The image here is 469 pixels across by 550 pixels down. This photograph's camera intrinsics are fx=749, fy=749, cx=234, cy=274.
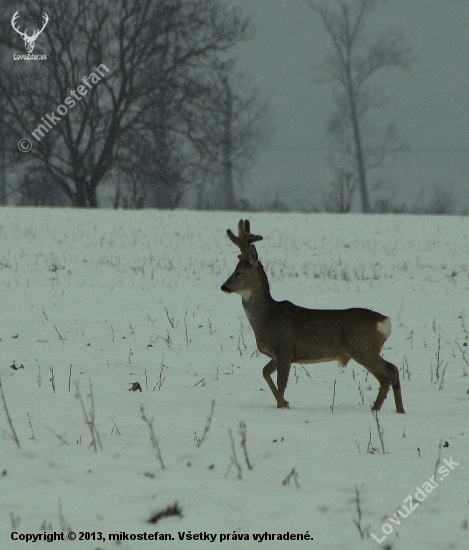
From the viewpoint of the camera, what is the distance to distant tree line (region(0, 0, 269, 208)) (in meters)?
33.4

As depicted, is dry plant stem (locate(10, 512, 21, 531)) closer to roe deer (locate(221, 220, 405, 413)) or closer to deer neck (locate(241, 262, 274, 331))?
roe deer (locate(221, 220, 405, 413))

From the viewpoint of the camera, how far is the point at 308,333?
6.50m

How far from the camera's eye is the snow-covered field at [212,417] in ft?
12.9

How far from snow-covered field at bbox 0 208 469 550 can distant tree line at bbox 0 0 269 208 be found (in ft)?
57.6

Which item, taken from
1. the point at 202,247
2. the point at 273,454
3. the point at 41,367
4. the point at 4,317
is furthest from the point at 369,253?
the point at 273,454

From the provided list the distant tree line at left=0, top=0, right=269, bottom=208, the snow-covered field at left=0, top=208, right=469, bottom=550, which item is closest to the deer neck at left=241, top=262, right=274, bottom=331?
the snow-covered field at left=0, top=208, right=469, bottom=550

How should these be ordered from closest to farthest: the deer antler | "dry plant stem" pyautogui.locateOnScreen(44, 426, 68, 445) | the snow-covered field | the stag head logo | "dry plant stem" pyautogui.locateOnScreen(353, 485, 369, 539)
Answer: "dry plant stem" pyautogui.locateOnScreen(353, 485, 369, 539), the snow-covered field, "dry plant stem" pyautogui.locateOnScreen(44, 426, 68, 445), the deer antler, the stag head logo

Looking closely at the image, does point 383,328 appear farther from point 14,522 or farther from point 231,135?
point 231,135

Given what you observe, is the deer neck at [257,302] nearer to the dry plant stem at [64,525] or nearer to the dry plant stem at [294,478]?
the dry plant stem at [294,478]

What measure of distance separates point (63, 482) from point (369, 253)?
16255 millimetres

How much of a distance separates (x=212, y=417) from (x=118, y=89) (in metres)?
31.9

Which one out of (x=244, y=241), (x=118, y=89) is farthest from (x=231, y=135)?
(x=244, y=241)

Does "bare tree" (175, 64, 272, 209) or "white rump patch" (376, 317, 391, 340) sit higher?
"bare tree" (175, 64, 272, 209)

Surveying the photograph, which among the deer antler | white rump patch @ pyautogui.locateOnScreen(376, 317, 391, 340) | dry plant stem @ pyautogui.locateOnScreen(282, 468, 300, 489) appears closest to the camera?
dry plant stem @ pyautogui.locateOnScreen(282, 468, 300, 489)
